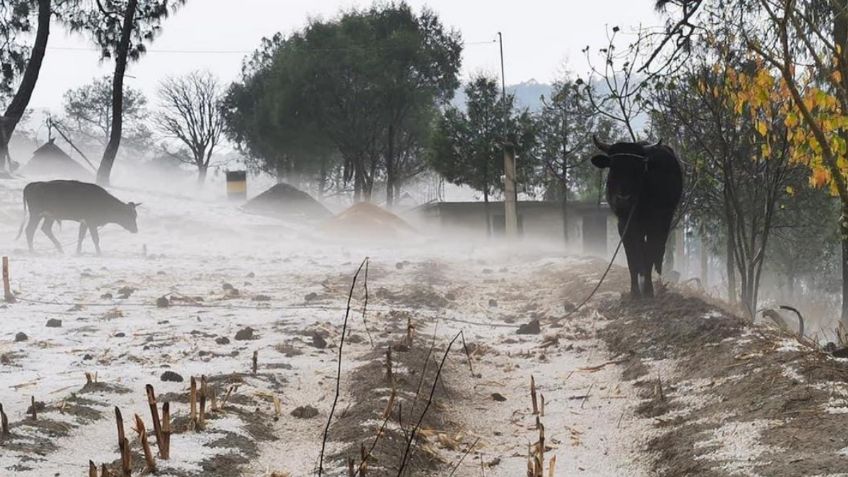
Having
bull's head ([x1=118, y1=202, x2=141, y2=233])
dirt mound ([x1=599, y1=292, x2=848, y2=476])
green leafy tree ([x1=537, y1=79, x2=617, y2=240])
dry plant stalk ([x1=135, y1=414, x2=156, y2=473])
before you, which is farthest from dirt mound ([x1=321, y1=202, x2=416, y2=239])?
dry plant stalk ([x1=135, y1=414, x2=156, y2=473])

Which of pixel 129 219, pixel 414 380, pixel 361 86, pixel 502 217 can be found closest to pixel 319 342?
pixel 414 380

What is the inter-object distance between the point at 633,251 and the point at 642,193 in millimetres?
759

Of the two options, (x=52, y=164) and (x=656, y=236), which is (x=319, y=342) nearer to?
(x=656, y=236)

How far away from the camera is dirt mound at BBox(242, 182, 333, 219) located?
43.9 meters

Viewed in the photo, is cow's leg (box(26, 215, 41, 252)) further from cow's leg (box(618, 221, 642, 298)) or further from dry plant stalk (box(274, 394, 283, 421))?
dry plant stalk (box(274, 394, 283, 421))

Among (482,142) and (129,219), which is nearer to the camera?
(129,219)

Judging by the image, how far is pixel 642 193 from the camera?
10320 millimetres

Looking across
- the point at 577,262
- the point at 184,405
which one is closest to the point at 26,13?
the point at 577,262

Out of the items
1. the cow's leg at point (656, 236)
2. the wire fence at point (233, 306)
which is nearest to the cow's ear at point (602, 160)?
the cow's leg at point (656, 236)

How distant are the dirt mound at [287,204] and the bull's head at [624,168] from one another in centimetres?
3377

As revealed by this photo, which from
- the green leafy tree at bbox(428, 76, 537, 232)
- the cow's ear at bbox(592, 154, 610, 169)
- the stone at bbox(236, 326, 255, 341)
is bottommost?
the stone at bbox(236, 326, 255, 341)

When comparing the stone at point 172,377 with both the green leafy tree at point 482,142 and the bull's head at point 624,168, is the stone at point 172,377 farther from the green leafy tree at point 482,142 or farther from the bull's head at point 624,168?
the green leafy tree at point 482,142

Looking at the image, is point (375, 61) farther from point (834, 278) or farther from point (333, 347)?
point (333, 347)

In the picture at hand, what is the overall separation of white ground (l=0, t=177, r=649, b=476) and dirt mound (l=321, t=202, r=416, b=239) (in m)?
13.4
